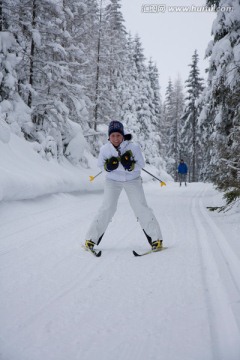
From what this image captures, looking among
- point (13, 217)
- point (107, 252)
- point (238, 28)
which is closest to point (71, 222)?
point (13, 217)

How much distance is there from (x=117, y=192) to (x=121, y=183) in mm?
163

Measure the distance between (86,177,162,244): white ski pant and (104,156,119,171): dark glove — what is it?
28 centimetres

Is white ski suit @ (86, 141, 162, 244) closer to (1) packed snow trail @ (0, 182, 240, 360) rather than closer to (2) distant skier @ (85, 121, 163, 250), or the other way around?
(2) distant skier @ (85, 121, 163, 250)

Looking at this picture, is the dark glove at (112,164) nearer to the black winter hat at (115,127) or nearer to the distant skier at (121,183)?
the distant skier at (121,183)

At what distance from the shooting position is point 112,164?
16.0 feet

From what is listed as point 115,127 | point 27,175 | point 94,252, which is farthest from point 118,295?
point 27,175

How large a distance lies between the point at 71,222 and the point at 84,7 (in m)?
15.7

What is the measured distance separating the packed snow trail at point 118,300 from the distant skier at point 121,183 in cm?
35

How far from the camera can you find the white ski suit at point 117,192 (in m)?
4.93

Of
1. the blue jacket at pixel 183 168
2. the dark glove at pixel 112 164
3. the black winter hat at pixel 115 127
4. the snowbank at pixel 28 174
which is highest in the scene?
the black winter hat at pixel 115 127

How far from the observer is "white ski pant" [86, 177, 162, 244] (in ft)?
16.1

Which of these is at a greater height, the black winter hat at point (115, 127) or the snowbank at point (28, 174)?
the black winter hat at point (115, 127)

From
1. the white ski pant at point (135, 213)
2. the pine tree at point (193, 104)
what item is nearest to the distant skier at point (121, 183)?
the white ski pant at point (135, 213)

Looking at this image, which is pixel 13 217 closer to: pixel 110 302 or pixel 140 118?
pixel 110 302
